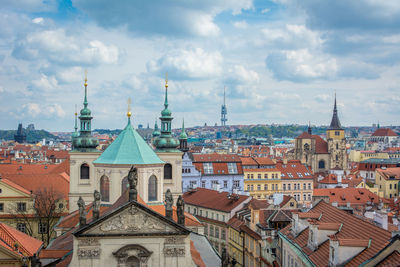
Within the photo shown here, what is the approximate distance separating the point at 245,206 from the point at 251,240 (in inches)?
428

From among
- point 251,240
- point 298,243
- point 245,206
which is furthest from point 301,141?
point 298,243

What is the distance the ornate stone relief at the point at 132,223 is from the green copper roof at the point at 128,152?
17576 mm

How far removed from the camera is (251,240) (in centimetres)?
5075

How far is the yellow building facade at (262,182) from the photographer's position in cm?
9856

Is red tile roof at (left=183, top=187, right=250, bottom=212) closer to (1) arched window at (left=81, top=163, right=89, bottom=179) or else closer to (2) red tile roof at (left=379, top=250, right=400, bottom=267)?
(1) arched window at (left=81, top=163, right=89, bottom=179)

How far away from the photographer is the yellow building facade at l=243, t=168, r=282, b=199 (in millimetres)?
98562

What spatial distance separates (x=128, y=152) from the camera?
164ft

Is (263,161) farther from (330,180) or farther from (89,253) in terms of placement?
(89,253)

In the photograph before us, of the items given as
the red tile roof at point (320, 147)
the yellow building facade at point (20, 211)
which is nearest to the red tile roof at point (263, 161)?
the yellow building facade at point (20, 211)

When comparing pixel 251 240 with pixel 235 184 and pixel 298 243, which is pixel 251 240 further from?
pixel 235 184

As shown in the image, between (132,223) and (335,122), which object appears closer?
(132,223)

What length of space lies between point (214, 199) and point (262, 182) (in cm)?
3292

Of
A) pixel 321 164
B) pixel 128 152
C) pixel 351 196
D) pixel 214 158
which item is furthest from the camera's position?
pixel 321 164

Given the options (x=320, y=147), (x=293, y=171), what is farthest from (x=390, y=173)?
(x=320, y=147)
